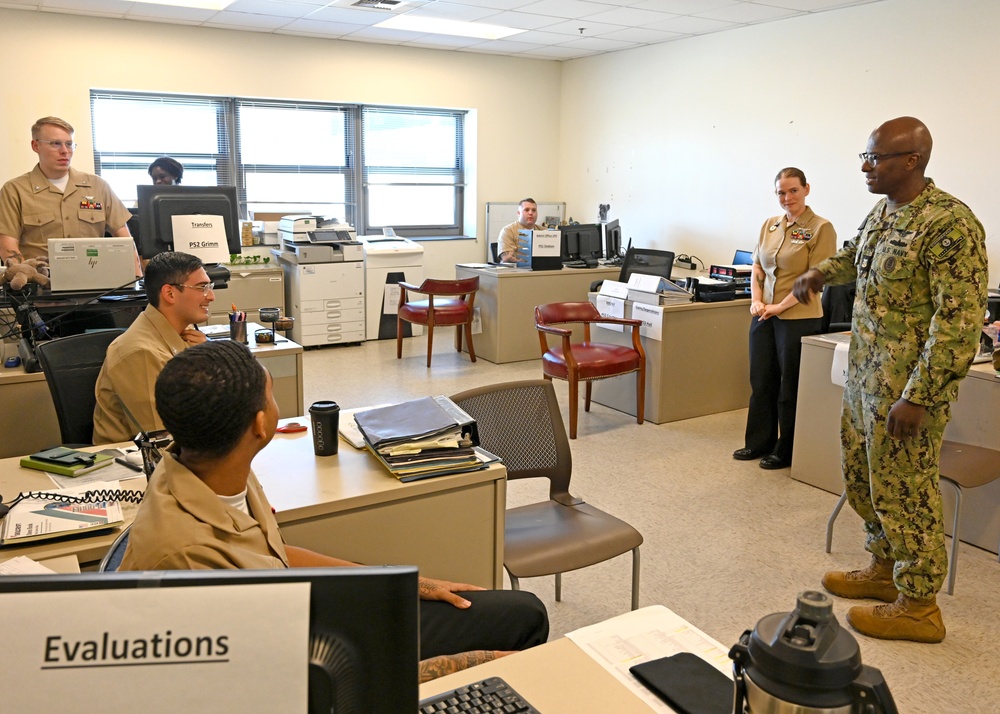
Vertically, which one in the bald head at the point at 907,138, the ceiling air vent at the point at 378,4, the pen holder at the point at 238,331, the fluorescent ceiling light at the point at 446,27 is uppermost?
the fluorescent ceiling light at the point at 446,27

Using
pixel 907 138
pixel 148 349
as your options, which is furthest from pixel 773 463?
pixel 148 349

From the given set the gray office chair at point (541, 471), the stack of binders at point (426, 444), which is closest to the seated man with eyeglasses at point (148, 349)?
the stack of binders at point (426, 444)

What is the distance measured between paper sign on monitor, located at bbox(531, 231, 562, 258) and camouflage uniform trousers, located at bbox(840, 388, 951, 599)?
167 inches

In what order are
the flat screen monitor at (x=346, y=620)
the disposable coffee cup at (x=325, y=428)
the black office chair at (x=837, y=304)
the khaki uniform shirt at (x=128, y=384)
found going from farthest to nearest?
1. the black office chair at (x=837, y=304)
2. the khaki uniform shirt at (x=128, y=384)
3. the disposable coffee cup at (x=325, y=428)
4. the flat screen monitor at (x=346, y=620)

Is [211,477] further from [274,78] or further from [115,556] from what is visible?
[274,78]

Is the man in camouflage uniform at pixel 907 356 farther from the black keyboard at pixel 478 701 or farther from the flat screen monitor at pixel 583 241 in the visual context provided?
the flat screen monitor at pixel 583 241

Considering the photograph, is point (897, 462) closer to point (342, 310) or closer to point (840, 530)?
point (840, 530)

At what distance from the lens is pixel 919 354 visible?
8.41 ft

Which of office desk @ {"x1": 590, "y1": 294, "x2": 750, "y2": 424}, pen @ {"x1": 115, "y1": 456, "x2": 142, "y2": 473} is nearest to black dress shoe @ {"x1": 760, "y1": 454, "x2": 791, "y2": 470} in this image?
office desk @ {"x1": 590, "y1": 294, "x2": 750, "y2": 424}

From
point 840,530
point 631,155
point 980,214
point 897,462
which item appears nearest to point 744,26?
point 631,155

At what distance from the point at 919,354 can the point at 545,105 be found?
7.08 metres

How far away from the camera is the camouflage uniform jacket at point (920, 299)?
96.3 inches

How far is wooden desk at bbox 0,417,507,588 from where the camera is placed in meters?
2.06

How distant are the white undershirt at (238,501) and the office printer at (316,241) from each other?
572 centimetres
